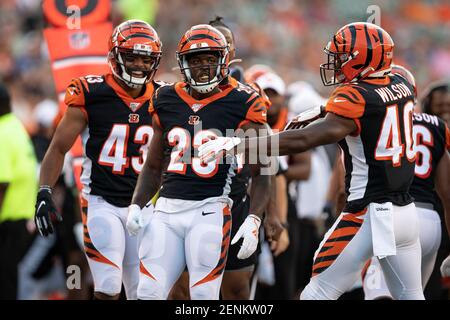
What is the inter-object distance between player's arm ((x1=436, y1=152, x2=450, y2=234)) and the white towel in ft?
2.98

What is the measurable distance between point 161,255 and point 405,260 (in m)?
1.41

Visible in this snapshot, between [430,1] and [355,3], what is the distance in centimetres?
321

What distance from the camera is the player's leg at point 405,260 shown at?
17.9ft

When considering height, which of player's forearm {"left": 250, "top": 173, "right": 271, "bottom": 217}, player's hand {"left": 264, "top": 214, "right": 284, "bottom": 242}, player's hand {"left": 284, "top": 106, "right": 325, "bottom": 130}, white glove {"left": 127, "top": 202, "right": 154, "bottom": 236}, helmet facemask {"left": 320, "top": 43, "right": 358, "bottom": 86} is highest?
helmet facemask {"left": 320, "top": 43, "right": 358, "bottom": 86}

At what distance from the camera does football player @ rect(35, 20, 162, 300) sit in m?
6.23

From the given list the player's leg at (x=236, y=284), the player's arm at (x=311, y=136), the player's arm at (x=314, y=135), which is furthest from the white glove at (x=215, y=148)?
the player's leg at (x=236, y=284)

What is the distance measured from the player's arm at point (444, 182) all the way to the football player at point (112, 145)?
6.29 feet

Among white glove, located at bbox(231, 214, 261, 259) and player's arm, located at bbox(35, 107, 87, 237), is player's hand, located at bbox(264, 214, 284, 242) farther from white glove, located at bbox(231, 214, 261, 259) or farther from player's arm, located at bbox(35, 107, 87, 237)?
player's arm, located at bbox(35, 107, 87, 237)

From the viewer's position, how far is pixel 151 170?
5977mm

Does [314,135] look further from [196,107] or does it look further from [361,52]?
[196,107]

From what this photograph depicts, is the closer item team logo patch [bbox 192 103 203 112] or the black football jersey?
team logo patch [bbox 192 103 203 112]

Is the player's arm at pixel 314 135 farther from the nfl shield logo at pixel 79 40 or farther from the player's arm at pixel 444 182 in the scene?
the nfl shield logo at pixel 79 40

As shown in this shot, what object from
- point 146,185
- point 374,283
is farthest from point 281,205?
point 146,185

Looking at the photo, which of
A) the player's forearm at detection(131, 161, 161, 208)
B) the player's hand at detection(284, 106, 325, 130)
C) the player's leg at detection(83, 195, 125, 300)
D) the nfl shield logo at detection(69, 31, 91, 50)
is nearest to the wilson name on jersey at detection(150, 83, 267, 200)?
the player's forearm at detection(131, 161, 161, 208)
